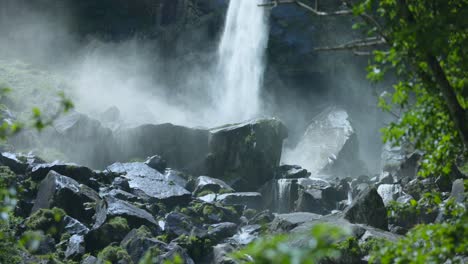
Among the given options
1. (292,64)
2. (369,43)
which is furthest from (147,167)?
(369,43)

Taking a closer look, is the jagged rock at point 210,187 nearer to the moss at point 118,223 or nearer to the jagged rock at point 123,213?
the jagged rock at point 123,213

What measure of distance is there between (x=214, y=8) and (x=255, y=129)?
2553cm

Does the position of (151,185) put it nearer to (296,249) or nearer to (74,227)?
(74,227)

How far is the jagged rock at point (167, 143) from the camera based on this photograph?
42.2m

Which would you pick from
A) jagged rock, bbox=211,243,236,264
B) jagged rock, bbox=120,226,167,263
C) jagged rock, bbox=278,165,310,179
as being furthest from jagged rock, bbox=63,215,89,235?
jagged rock, bbox=278,165,310,179

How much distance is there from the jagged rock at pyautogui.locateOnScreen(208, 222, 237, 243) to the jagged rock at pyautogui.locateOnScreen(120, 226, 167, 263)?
303 centimetres

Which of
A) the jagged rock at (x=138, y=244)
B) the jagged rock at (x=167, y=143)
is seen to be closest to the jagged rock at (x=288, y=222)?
the jagged rock at (x=138, y=244)

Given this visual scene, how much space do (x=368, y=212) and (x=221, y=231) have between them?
7.44 metres

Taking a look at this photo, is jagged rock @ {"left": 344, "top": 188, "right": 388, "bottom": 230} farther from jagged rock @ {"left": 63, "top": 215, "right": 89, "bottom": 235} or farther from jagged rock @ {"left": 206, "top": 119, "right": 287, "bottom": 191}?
jagged rock @ {"left": 206, "top": 119, "right": 287, "bottom": 191}

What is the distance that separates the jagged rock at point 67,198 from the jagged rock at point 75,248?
351cm

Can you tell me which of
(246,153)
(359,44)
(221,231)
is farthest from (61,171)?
(359,44)

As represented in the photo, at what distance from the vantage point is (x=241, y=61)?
58.8 metres

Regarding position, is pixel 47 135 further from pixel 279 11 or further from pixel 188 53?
pixel 279 11

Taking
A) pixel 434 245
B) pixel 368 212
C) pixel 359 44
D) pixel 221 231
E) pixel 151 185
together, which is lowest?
pixel 221 231
